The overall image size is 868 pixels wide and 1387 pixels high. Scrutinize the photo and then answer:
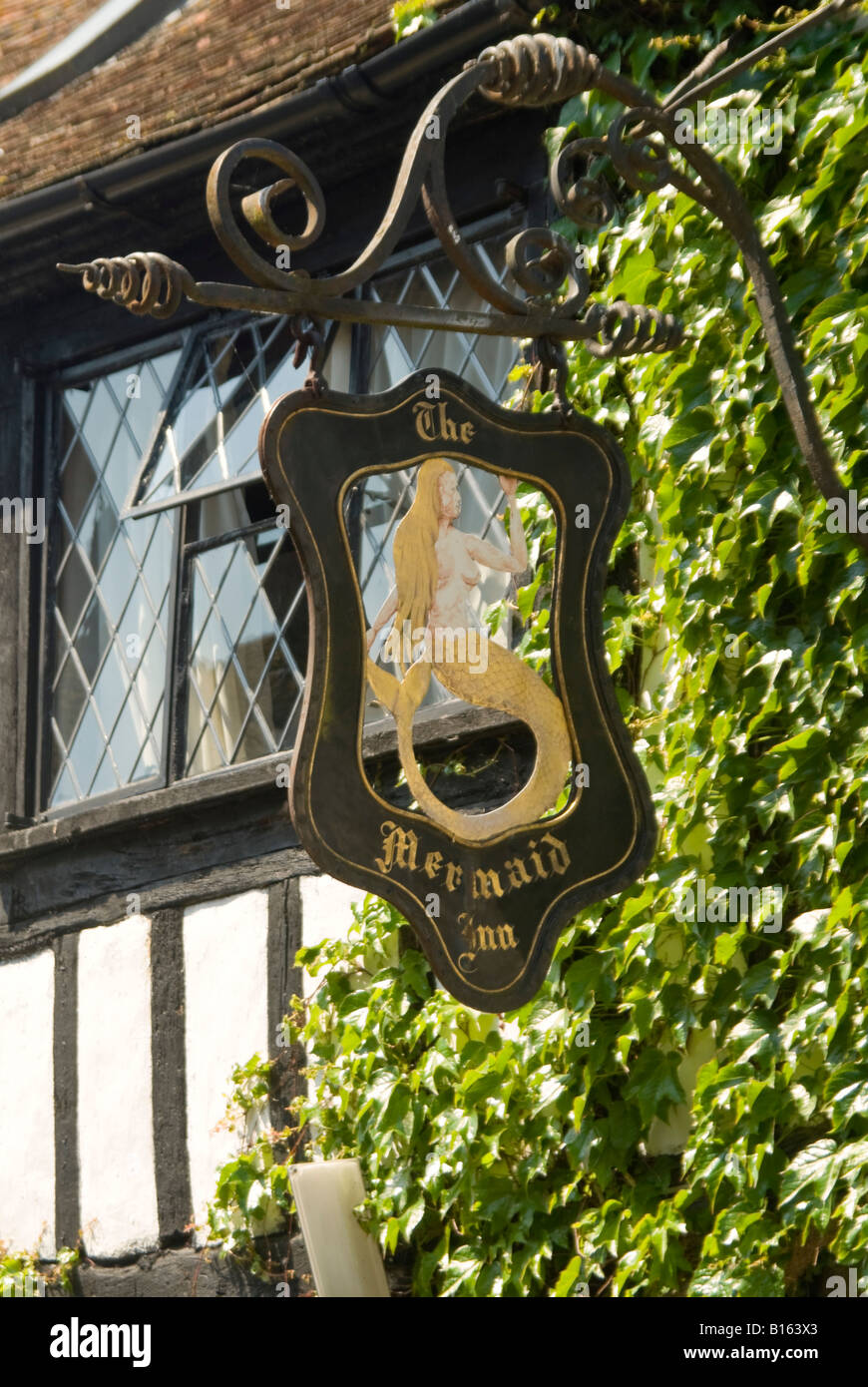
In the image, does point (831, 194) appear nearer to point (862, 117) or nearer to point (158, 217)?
point (862, 117)

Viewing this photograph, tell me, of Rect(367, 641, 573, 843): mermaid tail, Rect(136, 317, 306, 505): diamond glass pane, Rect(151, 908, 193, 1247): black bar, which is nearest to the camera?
Rect(367, 641, 573, 843): mermaid tail

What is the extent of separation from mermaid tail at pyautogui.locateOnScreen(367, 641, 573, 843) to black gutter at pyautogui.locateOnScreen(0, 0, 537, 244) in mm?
2106

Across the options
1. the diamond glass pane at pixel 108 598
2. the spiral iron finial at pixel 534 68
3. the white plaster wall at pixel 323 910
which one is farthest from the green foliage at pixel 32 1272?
the spiral iron finial at pixel 534 68

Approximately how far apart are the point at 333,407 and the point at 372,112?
108 inches

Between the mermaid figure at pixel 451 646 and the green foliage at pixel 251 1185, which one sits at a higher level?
the mermaid figure at pixel 451 646

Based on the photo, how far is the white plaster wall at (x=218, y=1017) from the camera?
5.79 m

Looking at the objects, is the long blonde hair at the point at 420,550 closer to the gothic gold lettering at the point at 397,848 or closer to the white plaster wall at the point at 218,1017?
the gothic gold lettering at the point at 397,848

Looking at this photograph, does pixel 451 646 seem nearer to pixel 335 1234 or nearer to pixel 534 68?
pixel 534 68

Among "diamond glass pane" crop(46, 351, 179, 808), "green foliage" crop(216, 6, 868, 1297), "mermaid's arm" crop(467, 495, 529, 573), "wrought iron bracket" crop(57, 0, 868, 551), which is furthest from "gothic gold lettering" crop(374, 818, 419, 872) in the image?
"diamond glass pane" crop(46, 351, 179, 808)

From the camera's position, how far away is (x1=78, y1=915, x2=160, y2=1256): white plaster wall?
19.7ft

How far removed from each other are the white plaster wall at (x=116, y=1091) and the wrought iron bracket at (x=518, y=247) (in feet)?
9.39

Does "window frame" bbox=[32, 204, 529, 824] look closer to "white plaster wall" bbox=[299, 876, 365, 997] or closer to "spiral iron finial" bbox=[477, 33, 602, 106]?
"white plaster wall" bbox=[299, 876, 365, 997]

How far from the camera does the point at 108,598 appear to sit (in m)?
6.75
